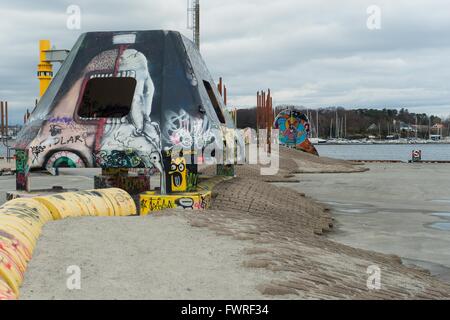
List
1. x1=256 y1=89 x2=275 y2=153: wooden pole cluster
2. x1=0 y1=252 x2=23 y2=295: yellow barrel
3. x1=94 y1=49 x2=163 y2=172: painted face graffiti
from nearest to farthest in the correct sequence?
x1=0 y1=252 x2=23 y2=295: yellow barrel < x1=94 y1=49 x2=163 y2=172: painted face graffiti < x1=256 y1=89 x2=275 y2=153: wooden pole cluster

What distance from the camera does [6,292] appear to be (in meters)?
5.09

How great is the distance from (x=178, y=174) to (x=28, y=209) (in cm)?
422

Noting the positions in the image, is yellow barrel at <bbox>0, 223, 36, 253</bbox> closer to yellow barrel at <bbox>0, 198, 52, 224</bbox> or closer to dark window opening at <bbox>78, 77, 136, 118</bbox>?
yellow barrel at <bbox>0, 198, 52, 224</bbox>

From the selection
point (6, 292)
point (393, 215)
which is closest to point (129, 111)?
point (393, 215)

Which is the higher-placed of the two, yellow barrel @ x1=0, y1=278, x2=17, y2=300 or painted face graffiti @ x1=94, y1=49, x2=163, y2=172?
painted face graffiti @ x1=94, y1=49, x2=163, y2=172

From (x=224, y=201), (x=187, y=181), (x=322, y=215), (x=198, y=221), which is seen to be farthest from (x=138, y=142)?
(x=322, y=215)

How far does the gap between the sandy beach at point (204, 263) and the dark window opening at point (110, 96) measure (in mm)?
7863

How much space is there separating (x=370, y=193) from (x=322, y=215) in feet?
23.7

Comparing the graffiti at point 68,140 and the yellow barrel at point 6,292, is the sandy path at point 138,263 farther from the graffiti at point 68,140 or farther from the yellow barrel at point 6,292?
the graffiti at point 68,140

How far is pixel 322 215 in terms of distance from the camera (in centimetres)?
1424

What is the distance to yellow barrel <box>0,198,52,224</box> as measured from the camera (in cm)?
748

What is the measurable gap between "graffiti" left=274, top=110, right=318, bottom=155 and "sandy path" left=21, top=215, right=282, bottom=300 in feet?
129

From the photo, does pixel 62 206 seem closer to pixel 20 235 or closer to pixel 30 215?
pixel 30 215

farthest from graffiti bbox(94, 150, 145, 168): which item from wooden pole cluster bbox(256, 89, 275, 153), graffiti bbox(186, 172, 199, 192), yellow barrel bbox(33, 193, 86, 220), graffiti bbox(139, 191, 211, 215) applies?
wooden pole cluster bbox(256, 89, 275, 153)
